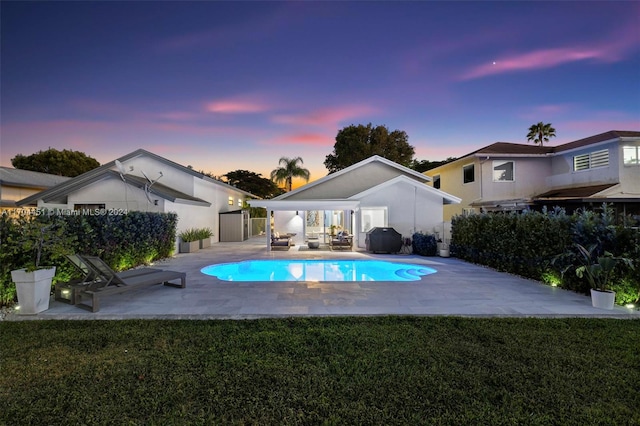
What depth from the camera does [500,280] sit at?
937 cm

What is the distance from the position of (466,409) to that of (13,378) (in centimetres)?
540

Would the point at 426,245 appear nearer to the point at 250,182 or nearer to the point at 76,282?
the point at 76,282

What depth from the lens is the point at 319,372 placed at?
149 inches

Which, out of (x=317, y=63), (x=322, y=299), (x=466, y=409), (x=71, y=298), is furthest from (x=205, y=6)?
(x=466, y=409)

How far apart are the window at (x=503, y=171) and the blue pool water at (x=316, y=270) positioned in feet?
47.4

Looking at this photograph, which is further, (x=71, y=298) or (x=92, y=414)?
(x=71, y=298)

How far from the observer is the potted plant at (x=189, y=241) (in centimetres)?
1756

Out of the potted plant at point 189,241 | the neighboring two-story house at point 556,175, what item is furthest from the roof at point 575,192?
the potted plant at point 189,241

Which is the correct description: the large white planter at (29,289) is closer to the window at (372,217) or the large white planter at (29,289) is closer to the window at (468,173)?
the window at (372,217)

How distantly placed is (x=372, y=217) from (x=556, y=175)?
49.3 feet

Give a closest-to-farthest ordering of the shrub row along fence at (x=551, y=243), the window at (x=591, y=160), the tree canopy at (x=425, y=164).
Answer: the shrub row along fence at (x=551, y=243), the window at (x=591, y=160), the tree canopy at (x=425, y=164)

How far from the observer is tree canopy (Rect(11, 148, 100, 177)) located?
141ft

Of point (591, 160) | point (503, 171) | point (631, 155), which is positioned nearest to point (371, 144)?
point (503, 171)

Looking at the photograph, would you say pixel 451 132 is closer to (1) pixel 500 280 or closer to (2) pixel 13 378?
(1) pixel 500 280
